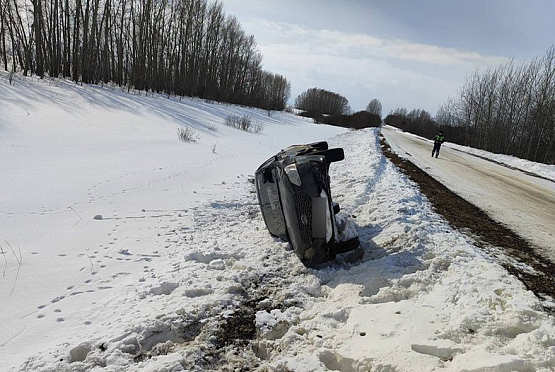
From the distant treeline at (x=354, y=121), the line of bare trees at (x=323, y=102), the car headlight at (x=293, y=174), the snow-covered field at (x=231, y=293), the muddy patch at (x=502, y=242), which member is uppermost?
the line of bare trees at (x=323, y=102)

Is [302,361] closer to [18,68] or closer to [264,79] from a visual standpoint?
[18,68]

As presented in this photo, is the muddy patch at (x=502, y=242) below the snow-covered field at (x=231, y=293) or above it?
above

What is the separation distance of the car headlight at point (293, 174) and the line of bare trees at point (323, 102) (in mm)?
118158

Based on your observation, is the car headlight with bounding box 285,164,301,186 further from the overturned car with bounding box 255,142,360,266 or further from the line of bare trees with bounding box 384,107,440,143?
the line of bare trees with bounding box 384,107,440,143

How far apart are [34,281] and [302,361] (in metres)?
2.70

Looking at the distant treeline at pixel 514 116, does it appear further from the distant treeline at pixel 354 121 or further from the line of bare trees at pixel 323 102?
the line of bare trees at pixel 323 102

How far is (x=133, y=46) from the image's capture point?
33594 millimetres

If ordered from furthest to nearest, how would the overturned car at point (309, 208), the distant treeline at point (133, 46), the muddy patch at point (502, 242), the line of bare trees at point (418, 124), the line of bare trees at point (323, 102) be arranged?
the line of bare trees at point (323, 102) → the line of bare trees at point (418, 124) → the distant treeline at point (133, 46) → the muddy patch at point (502, 242) → the overturned car at point (309, 208)

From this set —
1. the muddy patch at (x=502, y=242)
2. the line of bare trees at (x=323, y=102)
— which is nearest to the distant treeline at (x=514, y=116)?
the muddy patch at (x=502, y=242)

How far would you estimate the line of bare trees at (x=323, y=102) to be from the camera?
119938 mm

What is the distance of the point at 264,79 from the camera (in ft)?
255

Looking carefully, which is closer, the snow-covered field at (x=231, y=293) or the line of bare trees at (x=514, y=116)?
the snow-covered field at (x=231, y=293)

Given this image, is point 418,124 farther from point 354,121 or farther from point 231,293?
point 231,293

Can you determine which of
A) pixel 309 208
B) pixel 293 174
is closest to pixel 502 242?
pixel 309 208
